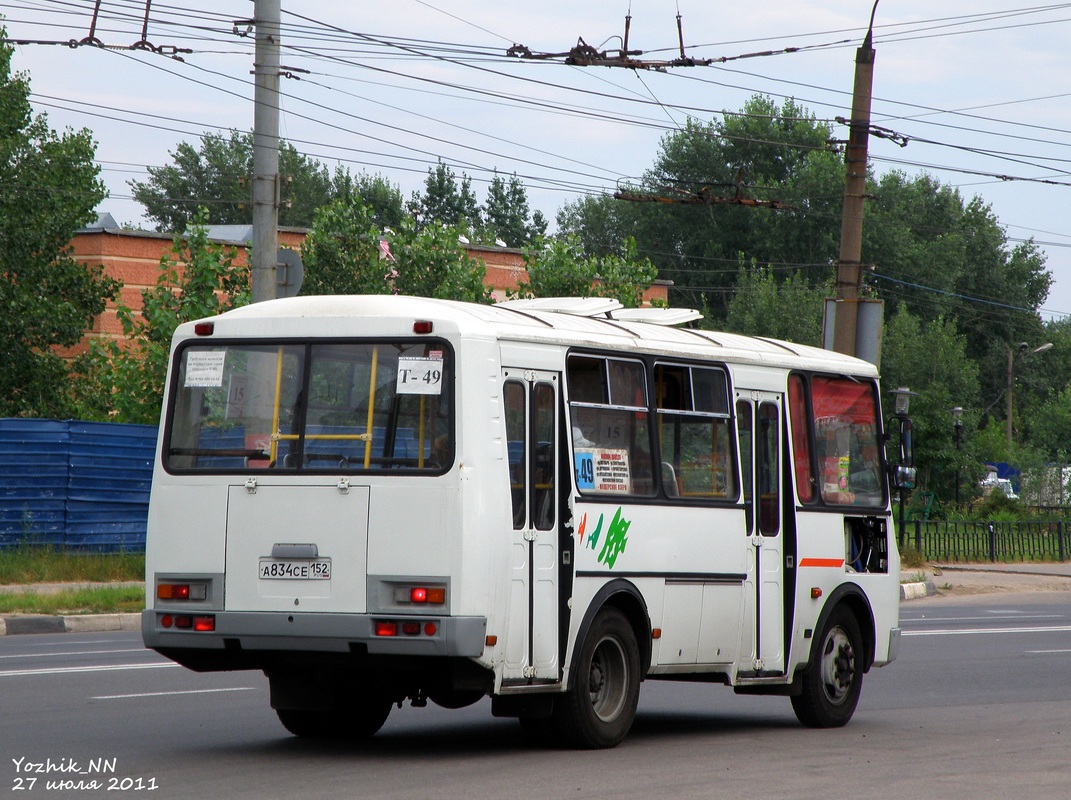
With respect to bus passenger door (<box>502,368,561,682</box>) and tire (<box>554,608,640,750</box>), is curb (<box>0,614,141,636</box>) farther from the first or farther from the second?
bus passenger door (<box>502,368,561,682</box>)

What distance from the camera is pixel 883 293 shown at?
81812 millimetres

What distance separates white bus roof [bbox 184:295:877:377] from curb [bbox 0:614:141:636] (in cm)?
1032

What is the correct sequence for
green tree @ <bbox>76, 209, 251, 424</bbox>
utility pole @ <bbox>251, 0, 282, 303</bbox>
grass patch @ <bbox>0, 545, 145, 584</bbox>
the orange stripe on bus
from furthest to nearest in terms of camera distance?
1. green tree @ <bbox>76, 209, 251, 424</bbox>
2. grass patch @ <bbox>0, 545, 145, 584</bbox>
3. utility pole @ <bbox>251, 0, 282, 303</bbox>
4. the orange stripe on bus

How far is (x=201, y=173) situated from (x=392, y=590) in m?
81.5

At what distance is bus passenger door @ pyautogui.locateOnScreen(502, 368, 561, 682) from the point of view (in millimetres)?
9250

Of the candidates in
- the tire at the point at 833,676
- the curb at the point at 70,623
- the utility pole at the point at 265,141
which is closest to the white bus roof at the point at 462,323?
the tire at the point at 833,676

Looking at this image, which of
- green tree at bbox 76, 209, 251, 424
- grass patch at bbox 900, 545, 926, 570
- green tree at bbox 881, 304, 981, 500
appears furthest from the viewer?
green tree at bbox 881, 304, 981, 500

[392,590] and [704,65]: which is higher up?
[704,65]

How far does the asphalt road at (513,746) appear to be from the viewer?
332 inches

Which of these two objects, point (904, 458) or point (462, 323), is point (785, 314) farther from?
point (462, 323)

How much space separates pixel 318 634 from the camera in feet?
29.5

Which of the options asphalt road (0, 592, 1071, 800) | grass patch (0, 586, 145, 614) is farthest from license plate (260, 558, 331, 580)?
grass patch (0, 586, 145, 614)

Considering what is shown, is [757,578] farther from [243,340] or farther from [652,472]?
[243,340]

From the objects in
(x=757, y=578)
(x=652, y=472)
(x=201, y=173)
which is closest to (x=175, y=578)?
(x=652, y=472)
